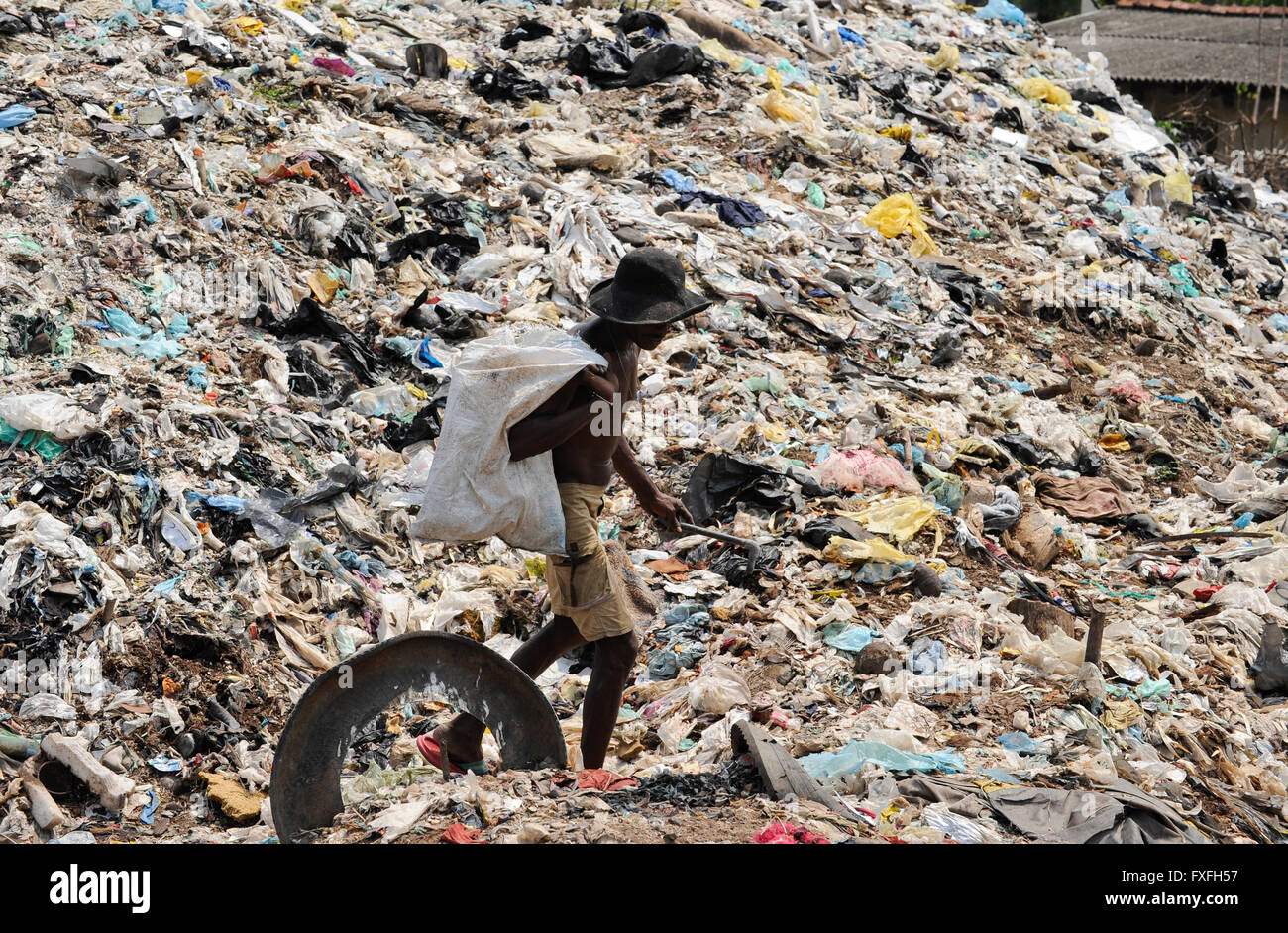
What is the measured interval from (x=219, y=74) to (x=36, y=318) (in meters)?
2.84

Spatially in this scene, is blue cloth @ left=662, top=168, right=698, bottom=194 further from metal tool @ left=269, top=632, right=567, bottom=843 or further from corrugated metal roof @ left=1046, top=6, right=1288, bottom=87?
corrugated metal roof @ left=1046, top=6, right=1288, bottom=87

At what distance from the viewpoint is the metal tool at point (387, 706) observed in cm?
258

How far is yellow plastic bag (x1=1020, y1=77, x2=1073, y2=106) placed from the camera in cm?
1130

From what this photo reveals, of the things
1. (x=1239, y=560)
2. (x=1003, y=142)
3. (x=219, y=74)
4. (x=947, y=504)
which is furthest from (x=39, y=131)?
(x=1003, y=142)

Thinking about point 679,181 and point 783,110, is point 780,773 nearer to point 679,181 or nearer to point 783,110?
point 679,181

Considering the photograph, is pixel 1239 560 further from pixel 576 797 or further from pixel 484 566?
pixel 576 797

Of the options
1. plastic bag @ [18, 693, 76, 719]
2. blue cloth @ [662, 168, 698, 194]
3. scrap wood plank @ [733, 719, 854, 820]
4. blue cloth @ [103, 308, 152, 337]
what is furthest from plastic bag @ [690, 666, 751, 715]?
blue cloth @ [662, 168, 698, 194]

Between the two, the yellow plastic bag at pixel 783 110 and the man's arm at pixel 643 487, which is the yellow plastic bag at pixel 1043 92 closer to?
the yellow plastic bag at pixel 783 110

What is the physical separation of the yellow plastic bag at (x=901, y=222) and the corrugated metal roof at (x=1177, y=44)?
9.70 m

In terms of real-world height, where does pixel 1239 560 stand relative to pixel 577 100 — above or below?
below

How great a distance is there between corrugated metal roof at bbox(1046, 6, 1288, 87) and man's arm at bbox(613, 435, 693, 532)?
1512 centimetres

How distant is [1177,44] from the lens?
661 inches

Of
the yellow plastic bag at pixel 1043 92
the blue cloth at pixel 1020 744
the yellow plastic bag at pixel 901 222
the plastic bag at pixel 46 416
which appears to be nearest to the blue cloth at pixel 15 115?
the plastic bag at pixel 46 416
